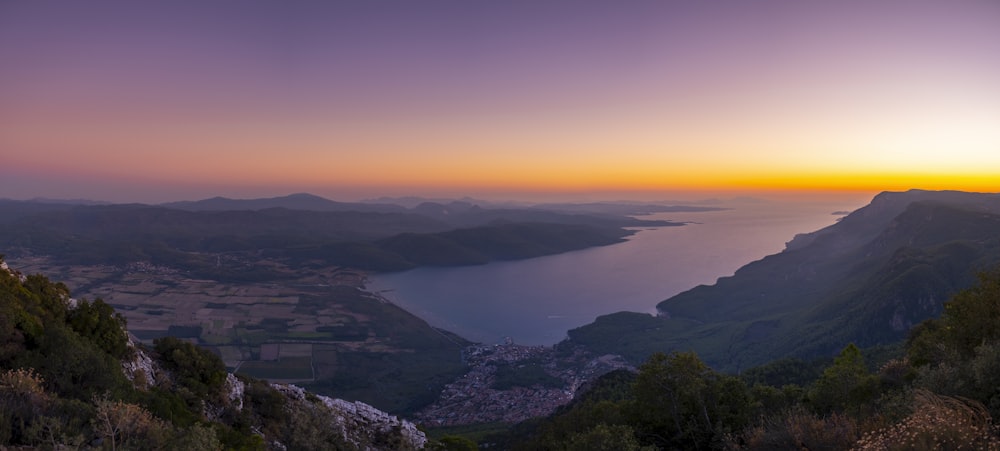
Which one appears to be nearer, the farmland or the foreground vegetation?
the foreground vegetation

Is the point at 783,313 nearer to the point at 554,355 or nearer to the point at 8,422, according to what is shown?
the point at 554,355

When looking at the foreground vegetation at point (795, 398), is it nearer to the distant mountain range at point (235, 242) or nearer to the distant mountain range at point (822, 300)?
the distant mountain range at point (822, 300)

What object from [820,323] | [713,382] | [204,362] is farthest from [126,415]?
[820,323]

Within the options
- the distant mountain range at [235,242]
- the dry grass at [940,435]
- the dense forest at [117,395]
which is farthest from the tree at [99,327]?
the distant mountain range at [235,242]

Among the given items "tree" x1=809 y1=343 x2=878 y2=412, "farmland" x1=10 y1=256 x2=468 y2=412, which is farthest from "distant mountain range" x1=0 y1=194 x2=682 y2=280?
"tree" x1=809 y1=343 x2=878 y2=412

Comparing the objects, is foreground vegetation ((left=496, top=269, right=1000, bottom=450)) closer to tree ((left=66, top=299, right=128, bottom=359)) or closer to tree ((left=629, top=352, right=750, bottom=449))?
tree ((left=629, top=352, right=750, bottom=449))

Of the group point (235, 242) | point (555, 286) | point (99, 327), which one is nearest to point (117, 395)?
point (99, 327)

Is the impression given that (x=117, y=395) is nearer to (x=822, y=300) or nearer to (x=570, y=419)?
(x=570, y=419)
